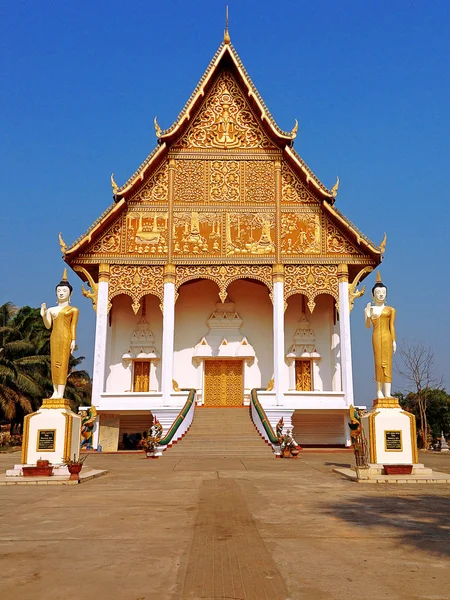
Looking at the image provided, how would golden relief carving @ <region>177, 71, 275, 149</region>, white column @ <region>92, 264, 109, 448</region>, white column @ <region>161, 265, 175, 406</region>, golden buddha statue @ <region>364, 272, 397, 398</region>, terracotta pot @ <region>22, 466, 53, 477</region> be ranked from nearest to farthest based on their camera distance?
1. terracotta pot @ <region>22, 466, 53, 477</region>
2. golden buddha statue @ <region>364, 272, 397, 398</region>
3. white column @ <region>92, 264, 109, 448</region>
4. white column @ <region>161, 265, 175, 406</region>
5. golden relief carving @ <region>177, 71, 275, 149</region>

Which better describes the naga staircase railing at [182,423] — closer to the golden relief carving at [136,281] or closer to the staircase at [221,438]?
the staircase at [221,438]

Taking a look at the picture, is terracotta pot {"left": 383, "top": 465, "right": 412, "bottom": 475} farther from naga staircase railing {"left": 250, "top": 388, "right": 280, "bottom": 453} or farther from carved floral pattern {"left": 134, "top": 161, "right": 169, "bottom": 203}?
carved floral pattern {"left": 134, "top": 161, "right": 169, "bottom": 203}

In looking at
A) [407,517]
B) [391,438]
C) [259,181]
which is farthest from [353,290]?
[407,517]

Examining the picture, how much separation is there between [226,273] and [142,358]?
482 cm

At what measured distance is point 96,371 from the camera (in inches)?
749

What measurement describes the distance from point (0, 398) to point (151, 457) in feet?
A: 38.4

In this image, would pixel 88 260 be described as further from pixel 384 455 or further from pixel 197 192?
pixel 384 455

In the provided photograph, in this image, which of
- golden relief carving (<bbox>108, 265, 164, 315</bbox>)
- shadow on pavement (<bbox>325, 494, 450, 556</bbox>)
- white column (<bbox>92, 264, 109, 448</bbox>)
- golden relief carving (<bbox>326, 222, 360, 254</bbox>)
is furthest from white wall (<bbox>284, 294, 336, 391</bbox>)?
shadow on pavement (<bbox>325, 494, 450, 556</bbox>)

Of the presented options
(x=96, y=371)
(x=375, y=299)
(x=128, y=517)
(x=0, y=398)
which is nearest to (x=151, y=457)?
(x=96, y=371)

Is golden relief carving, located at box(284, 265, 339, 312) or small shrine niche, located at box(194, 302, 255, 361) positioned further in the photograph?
small shrine niche, located at box(194, 302, 255, 361)

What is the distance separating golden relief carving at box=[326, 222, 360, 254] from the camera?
65.4ft

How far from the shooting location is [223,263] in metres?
19.8

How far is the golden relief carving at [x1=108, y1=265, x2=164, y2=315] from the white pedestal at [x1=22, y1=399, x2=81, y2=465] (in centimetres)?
925

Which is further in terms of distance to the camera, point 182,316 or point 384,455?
point 182,316
